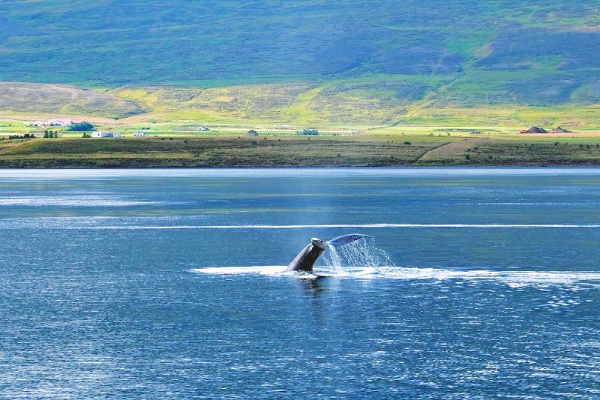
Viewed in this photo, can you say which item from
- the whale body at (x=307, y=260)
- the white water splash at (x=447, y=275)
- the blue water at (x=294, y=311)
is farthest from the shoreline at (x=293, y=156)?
the whale body at (x=307, y=260)

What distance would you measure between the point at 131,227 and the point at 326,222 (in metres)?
11.1

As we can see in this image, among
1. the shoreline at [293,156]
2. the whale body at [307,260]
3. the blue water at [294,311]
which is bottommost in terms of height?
the blue water at [294,311]

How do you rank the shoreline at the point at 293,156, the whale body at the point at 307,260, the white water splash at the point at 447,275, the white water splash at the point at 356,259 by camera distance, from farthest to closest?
the shoreline at the point at 293,156
the white water splash at the point at 356,259
the whale body at the point at 307,260
the white water splash at the point at 447,275

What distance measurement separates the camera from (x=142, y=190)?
378 ft

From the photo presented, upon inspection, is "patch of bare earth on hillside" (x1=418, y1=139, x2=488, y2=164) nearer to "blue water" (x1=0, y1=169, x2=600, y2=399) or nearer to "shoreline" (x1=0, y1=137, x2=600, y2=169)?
"shoreline" (x1=0, y1=137, x2=600, y2=169)

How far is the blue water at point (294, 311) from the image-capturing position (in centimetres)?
2592

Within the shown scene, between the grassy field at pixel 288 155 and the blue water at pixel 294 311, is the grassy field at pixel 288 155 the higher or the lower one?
the higher one

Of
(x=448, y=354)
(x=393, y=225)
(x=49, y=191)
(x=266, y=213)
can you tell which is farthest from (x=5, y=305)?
(x=49, y=191)

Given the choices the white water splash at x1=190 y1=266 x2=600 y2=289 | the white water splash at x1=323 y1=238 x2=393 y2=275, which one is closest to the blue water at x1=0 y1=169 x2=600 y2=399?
the white water splash at x1=190 y1=266 x2=600 y2=289

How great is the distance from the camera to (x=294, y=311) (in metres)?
34.6

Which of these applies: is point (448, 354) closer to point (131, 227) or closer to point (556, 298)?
point (556, 298)

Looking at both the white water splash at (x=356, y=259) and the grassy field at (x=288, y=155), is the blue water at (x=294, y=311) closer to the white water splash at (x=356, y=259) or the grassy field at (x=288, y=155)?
the white water splash at (x=356, y=259)

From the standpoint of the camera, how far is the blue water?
25922mm

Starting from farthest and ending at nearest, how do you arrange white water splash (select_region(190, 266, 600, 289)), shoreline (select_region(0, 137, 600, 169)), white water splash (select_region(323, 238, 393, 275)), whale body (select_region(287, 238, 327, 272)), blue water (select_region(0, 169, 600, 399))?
1. shoreline (select_region(0, 137, 600, 169))
2. white water splash (select_region(323, 238, 393, 275))
3. whale body (select_region(287, 238, 327, 272))
4. white water splash (select_region(190, 266, 600, 289))
5. blue water (select_region(0, 169, 600, 399))
